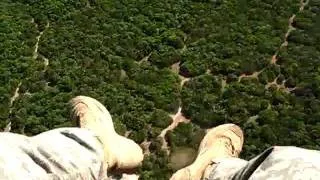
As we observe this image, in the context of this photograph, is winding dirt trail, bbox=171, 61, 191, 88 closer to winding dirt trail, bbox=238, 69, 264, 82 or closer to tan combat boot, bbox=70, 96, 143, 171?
winding dirt trail, bbox=238, 69, 264, 82

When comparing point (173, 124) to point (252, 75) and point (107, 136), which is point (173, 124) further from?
point (107, 136)

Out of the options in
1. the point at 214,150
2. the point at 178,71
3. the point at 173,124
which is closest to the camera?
the point at 214,150

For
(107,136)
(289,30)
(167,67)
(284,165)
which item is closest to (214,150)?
(107,136)

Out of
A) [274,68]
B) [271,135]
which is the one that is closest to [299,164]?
[271,135]

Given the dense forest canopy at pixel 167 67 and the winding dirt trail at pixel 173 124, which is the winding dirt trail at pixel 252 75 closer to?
the dense forest canopy at pixel 167 67

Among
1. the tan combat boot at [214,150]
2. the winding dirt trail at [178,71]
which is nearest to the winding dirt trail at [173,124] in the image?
the winding dirt trail at [178,71]

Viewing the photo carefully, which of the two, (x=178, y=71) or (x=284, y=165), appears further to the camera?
(x=178, y=71)
